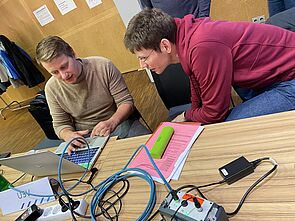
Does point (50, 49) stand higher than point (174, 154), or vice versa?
point (50, 49)

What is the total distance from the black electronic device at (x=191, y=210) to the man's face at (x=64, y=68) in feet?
3.57

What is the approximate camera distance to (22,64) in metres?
3.88

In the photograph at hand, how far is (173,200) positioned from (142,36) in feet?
2.45

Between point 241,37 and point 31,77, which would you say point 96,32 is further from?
point 241,37

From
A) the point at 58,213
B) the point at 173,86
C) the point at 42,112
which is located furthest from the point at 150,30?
the point at 42,112

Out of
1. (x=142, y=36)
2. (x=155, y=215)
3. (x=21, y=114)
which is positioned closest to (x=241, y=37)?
(x=142, y=36)

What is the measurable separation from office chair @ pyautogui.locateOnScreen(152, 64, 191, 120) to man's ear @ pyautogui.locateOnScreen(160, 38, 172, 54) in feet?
1.37

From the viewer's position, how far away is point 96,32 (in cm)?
401

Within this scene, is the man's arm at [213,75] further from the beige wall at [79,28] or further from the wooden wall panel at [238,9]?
the beige wall at [79,28]

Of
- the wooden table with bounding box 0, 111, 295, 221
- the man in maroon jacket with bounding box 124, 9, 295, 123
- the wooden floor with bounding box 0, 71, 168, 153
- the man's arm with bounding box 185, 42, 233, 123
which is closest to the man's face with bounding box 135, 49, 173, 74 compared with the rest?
the man in maroon jacket with bounding box 124, 9, 295, 123

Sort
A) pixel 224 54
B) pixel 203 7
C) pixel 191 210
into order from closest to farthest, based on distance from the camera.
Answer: pixel 191 210, pixel 224 54, pixel 203 7

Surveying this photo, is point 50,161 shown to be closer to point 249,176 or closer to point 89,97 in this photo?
point 89,97

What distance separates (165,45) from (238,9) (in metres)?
2.15

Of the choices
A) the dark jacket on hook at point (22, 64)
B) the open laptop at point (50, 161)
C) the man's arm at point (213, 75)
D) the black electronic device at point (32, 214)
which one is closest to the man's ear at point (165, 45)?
the man's arm at point (213, 75)
